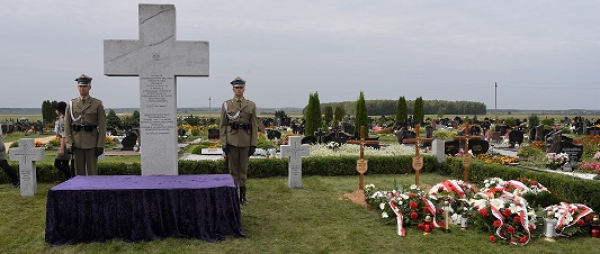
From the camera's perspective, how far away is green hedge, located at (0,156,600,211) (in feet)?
28.1

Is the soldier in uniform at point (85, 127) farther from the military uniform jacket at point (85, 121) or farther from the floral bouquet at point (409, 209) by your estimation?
the floral bouquet at point (409, 209)

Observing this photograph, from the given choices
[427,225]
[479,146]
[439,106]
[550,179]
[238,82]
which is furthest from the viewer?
[439,106]

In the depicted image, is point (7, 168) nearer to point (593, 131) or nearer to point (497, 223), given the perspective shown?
point (497, 223)

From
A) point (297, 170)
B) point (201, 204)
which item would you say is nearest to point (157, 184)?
point (201, 204)

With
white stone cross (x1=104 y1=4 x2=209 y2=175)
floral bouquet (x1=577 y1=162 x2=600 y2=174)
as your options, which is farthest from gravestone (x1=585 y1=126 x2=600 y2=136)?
white stone cross (x1=104 y1=4 x2=209 y2=175)

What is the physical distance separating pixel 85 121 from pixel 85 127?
9 centimetres

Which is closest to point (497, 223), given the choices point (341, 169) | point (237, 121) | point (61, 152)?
point (237, 121)

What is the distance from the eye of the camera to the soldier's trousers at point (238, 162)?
7.00 m

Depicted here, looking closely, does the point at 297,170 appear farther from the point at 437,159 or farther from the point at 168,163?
the point at 437,159

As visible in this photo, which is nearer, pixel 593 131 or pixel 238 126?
pixel 238 126

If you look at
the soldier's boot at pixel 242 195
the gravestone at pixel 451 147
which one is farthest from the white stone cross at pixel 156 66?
the gravestone at pixel 451 147

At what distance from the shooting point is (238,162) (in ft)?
23.2

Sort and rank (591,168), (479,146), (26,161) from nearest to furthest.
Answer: (26,161)
(591,168)
(479,146)

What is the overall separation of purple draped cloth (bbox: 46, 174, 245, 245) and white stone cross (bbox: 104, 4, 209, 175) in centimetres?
123
